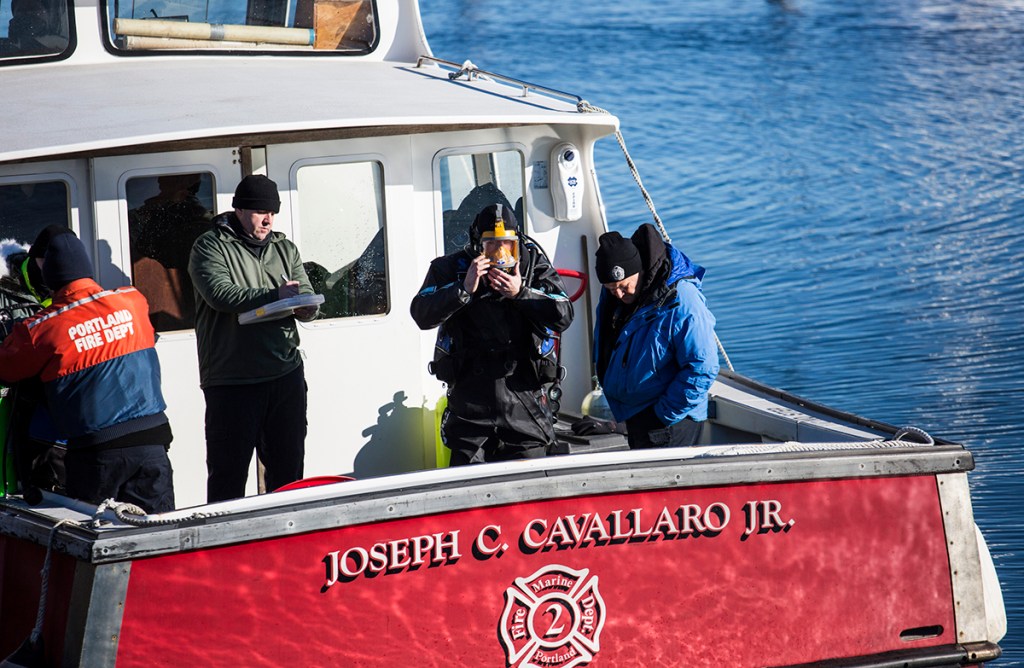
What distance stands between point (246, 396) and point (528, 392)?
46.4 inches

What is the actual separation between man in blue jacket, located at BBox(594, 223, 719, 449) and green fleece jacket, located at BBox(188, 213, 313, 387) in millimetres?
1315

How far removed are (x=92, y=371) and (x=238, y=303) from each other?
0.77 m

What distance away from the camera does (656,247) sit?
16.6ft

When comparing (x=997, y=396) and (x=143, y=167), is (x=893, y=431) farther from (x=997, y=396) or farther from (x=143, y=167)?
(x=997, y=396)

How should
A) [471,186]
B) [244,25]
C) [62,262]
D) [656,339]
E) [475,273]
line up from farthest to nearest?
[244,25] < [471,186] < [656,339] < [475,273] < [62,262]

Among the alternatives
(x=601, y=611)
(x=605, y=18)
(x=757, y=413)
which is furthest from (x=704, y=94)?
(x=601, y=611)

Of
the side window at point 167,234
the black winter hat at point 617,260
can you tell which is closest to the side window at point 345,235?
the side window at point 167,234

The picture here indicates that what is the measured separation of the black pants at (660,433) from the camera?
5199 mm

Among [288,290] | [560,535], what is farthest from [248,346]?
[560,535]

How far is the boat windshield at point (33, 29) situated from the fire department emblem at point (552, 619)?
11.8ft

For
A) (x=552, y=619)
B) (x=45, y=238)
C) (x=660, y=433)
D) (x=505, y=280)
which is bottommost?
(x=552, y=619)

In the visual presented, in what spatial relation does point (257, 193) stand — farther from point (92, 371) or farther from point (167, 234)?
point (92, 371)

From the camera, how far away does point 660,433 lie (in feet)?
17.1

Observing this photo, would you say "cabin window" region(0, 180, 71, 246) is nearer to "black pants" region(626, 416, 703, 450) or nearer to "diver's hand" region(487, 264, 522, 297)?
"diver's hand" region(487, 264, 522, 297)
